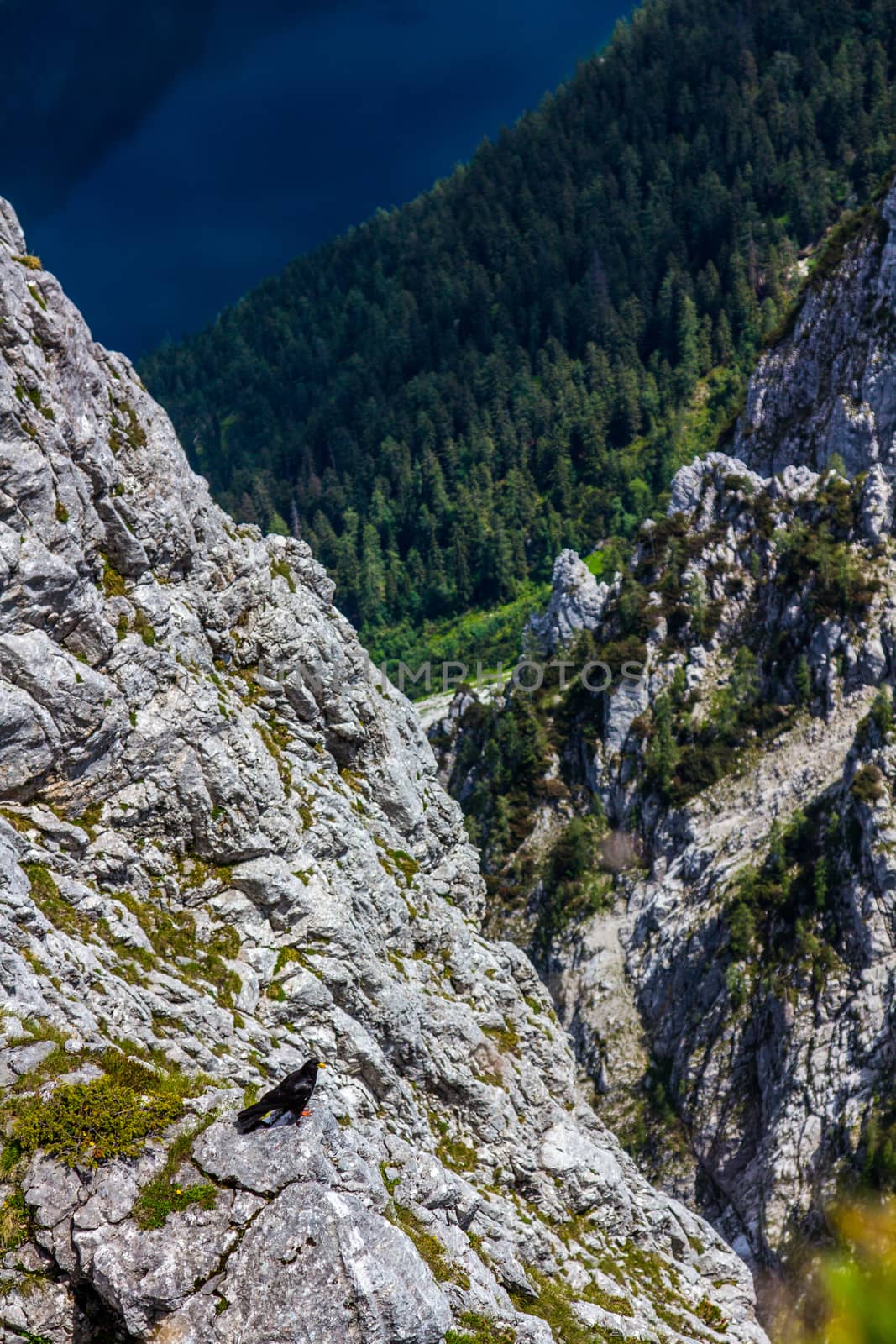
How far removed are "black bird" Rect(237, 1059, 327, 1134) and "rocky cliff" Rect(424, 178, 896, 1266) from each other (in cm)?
5650

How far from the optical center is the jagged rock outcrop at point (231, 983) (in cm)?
1725

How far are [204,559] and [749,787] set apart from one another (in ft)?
212

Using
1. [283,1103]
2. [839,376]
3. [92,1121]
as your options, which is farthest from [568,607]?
[92,1121]

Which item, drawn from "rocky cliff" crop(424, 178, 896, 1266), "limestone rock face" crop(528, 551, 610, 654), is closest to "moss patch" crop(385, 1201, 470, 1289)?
"rocky cliff" crop(424, 178, 896, 1266)

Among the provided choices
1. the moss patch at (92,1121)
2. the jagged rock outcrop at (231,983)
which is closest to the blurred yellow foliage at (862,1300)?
the jagged rock outcrop at (231,983)

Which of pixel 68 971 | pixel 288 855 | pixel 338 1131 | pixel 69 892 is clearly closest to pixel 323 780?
pixel 288 855

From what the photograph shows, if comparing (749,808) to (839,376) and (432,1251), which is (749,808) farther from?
(432,1251)

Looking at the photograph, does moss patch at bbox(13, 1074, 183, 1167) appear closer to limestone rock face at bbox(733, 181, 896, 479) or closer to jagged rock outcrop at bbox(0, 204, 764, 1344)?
jagged rock outcrop at bbox(0, 204, 764, 1344)

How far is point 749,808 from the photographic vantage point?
296 feet

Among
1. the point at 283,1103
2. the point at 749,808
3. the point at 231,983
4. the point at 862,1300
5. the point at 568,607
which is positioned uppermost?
the point at 568,607

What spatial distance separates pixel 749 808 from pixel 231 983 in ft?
224

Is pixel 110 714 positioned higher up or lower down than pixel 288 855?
higher up

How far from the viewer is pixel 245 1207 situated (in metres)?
17.5

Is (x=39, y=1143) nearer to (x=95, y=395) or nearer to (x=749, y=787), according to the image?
(x=95, y=395)
